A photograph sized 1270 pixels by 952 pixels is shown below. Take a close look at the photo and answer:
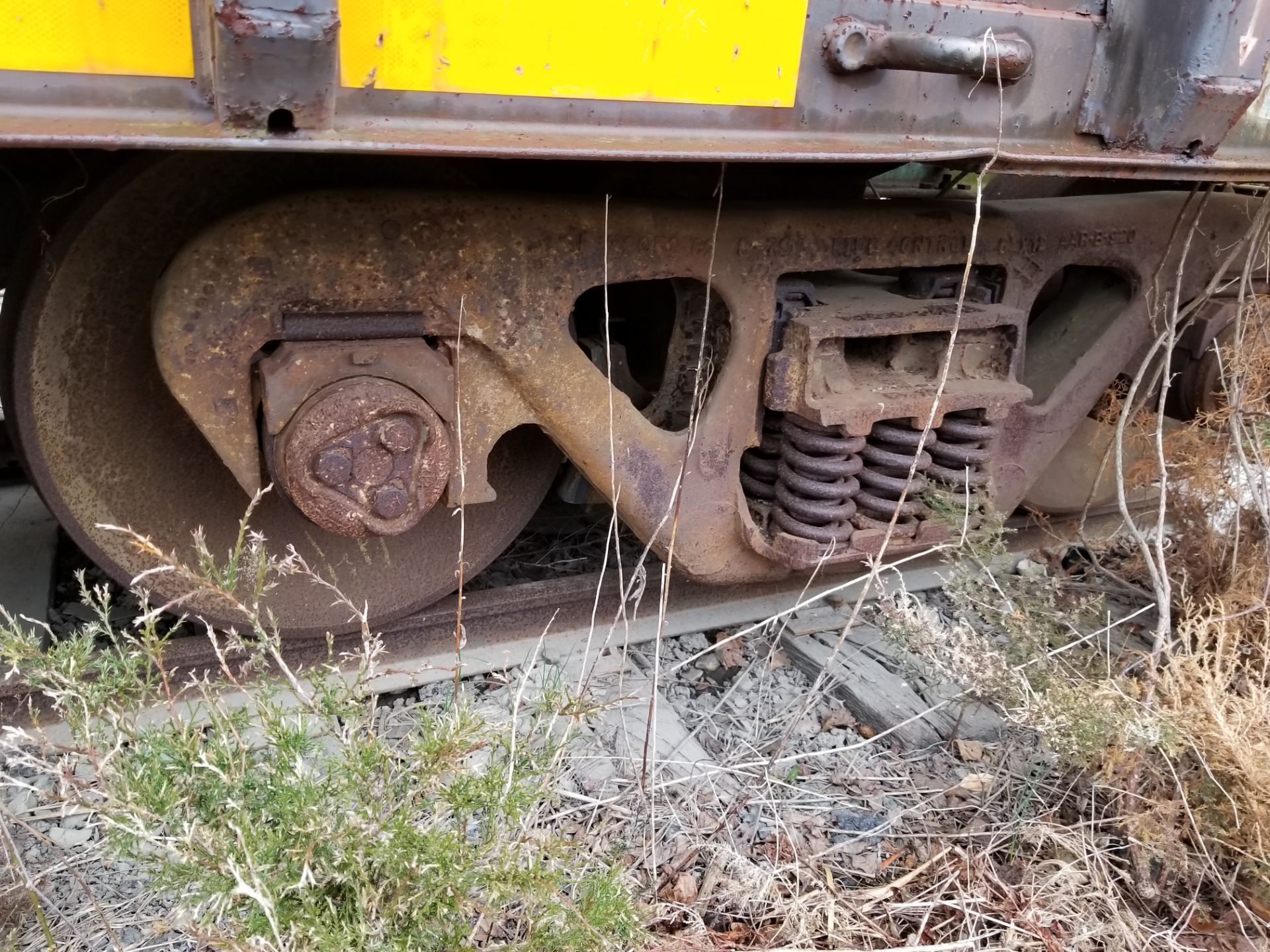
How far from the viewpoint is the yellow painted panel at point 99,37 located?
1.11 meters

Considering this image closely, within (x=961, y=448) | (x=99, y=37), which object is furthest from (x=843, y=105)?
(x=99, y=37)

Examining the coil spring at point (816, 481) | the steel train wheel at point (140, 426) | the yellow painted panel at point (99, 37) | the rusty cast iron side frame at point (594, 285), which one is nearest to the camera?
the yellow painted panel at point (99, 37)

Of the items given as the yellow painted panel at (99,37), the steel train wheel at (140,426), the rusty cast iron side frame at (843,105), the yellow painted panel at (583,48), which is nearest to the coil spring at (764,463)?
the steel train wheel at (140,426)

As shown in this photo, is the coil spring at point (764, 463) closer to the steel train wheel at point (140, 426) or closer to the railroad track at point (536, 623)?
the railroad track at point (536, 623)

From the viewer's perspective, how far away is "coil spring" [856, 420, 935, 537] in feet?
7.55

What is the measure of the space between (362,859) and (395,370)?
2.86 feet

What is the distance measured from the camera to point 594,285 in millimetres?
1927

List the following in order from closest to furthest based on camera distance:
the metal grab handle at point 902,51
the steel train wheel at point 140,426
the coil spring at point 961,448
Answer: the metal grab handle at point 902,51 < the steel train wheel at point 140,426 < the coil spring at point 961,448

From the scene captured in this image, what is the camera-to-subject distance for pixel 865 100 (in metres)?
1.69

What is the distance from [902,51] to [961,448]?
3.53ft

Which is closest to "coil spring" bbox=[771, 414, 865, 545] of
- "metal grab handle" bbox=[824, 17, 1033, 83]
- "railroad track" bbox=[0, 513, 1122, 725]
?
"railroad track" bbox=[0, 513, 1122, 725]

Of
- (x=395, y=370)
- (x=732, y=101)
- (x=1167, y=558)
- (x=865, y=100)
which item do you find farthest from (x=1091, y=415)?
(x=395, y=370)

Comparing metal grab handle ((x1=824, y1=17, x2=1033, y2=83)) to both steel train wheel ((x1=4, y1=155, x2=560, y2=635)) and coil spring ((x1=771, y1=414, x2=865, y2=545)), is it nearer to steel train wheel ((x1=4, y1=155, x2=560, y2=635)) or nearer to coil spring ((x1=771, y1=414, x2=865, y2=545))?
coil spring ((x1=771, y1=414, x2=865, y2=545))

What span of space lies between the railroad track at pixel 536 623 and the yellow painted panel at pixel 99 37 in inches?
53.4
